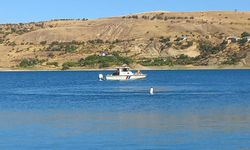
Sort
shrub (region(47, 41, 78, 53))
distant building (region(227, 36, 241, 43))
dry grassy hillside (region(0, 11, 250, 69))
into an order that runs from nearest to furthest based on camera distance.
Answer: dry grassy hillside (region(0, 11, 250, 69)) < distant building (region(227, 36, 241, 43)) < shrub (region(47, 41, 78, 53))

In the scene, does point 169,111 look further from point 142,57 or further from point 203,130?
point 142,57

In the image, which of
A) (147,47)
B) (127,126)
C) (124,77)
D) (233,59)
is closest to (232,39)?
(233,59)

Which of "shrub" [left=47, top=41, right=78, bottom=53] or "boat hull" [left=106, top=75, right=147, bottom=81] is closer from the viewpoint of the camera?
"boat hull" [left=106, top=75, right=147, bottom=81]

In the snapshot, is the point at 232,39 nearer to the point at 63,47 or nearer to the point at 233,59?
the point at 233,59

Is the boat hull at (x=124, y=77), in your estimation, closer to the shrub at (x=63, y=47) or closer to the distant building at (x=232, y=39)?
the distant building at (x=232, y=39)

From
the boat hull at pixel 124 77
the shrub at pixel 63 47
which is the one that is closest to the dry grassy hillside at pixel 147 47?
the shrub at pixel 63 47

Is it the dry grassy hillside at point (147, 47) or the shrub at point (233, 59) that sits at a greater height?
the dry grassy hillside at point (147, 47)

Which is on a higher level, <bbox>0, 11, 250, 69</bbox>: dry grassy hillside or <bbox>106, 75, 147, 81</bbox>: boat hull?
<bbox>0, 11, 250, 69</bbox>: dry grassy hillside

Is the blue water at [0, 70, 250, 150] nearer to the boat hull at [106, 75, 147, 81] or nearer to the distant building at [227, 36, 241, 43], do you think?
the boat hull at [106, 75, 147, 81]

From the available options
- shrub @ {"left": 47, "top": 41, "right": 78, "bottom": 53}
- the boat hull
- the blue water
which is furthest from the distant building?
the blue water

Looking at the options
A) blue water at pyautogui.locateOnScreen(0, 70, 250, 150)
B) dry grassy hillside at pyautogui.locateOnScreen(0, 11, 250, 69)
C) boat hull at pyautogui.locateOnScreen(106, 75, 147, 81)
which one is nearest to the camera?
blue water at pyautogui.locateOnScreen(0, 70, 250, 150)

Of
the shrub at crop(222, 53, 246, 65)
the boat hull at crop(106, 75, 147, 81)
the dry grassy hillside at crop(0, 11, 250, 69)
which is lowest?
the shrub at crop(222, 53, 246, 65)

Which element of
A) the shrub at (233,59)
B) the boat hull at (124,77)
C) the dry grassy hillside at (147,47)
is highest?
the dry grassy hillside at (147,47)

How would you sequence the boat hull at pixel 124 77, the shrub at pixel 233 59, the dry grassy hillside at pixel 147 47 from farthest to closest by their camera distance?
the dry grassy hillside at pixel 147 47
the shrub at pixel 233 59
the boat hull at pixel 124 77
